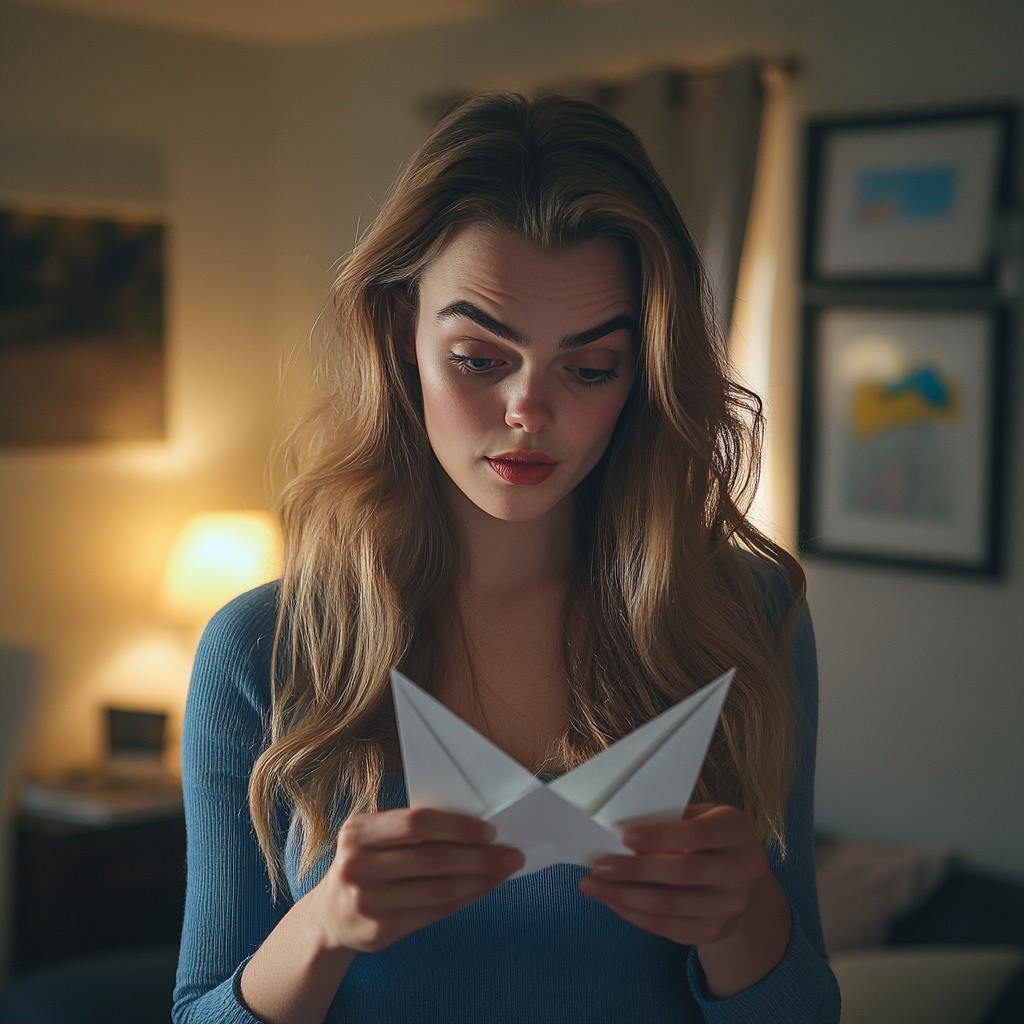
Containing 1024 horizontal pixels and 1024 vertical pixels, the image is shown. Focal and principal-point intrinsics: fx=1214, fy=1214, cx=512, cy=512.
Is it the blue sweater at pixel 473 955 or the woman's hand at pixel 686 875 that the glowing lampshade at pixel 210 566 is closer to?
the blue sweater at pixel 473 955

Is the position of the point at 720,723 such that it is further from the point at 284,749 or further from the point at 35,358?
→ the point at 35,358

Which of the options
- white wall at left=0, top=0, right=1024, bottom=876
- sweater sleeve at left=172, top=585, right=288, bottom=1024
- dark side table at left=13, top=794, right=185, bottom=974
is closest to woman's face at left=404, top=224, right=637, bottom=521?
sweater sleeve at left=172, top=585, right=288, bottom=1024

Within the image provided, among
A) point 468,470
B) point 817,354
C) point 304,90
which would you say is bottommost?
point 468,470

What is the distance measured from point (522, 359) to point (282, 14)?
10.7ft

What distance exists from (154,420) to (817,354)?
7.22 ft

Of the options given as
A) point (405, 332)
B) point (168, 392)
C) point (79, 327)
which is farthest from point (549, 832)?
point (168, 392)

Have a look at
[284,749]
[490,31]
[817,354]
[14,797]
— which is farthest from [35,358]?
[284,749]

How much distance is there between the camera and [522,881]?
1.14 metres

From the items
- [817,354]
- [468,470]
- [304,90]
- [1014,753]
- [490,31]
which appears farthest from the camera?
[304,90]

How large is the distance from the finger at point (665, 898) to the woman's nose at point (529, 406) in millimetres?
409

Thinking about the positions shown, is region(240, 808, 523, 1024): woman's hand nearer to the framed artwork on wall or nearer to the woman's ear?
the woman's ear

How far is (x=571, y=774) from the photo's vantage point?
88 centimetres

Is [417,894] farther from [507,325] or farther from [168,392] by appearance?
[168,392]

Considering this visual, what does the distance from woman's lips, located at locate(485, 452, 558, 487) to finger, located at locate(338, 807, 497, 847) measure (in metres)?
0.35
